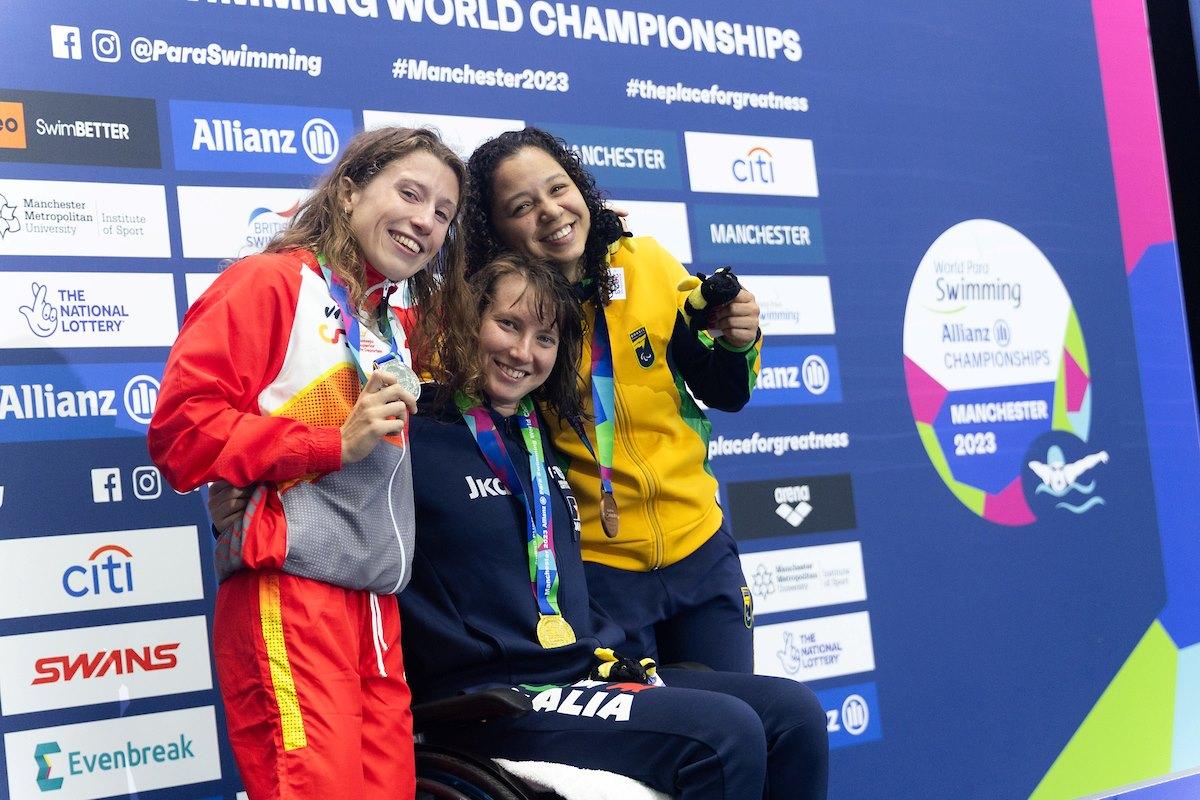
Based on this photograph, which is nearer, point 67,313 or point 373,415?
point 373,415

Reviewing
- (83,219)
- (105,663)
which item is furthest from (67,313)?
(105,663)

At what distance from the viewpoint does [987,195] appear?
13.3ft

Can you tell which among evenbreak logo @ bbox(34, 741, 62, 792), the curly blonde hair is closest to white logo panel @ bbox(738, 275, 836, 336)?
the curly blonde hair

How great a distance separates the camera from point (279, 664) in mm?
1866

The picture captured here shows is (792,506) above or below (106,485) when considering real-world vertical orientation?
below

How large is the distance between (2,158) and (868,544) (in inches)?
94.1

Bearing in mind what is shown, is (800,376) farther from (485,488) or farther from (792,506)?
(485,488)

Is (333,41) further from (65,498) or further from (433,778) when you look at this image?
(433,778)

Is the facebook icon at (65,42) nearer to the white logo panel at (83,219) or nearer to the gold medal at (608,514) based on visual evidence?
the white logo panel at (83,219)

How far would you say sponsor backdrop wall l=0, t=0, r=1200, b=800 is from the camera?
2.56m

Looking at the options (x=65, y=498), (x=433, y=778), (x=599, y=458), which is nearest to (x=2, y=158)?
(x=65, y=498)

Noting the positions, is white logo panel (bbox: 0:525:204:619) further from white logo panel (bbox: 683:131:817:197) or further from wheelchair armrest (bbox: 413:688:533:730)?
white logo panel (bbox: 683:131:817:197)

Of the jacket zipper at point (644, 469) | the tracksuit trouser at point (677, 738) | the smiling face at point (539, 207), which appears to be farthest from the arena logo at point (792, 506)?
the tracksuit trouser at point (677, 738)

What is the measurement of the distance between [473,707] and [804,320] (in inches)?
77.1
